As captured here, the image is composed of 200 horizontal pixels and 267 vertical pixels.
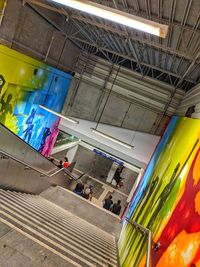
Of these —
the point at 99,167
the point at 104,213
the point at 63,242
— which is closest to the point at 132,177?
the point at 99,167

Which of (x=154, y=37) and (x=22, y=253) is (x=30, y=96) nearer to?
(x=154, y=37)

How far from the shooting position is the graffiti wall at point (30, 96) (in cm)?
937

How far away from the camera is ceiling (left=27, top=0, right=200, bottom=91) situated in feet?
21.4

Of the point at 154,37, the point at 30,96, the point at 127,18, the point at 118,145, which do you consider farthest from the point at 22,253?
the point at 118,145

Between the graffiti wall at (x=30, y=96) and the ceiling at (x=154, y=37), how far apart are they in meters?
2.02

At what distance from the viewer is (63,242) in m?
4.61

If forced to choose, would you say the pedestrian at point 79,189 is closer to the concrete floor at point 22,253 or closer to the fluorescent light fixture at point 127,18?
the concrete floor at point 22,253

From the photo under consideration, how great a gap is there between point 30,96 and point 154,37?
5.45m

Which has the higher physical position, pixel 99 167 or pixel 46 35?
pixel 46 35

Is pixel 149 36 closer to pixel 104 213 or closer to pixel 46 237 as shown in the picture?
pixel 104 213

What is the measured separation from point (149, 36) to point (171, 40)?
944 mm

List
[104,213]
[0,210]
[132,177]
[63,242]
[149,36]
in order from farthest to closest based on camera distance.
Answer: [132,177] < [104,213] < [149,36] < [63,242] < [0,210]

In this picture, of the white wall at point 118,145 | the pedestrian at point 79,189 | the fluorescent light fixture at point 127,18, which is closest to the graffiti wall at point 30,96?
the white wall at point 118,145

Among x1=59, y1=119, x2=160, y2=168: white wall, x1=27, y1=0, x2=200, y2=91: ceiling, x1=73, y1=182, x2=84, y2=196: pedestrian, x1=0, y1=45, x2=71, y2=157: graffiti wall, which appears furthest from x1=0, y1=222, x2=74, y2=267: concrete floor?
x1=73, y1=182, x2=84, y2=196: pedestrian
